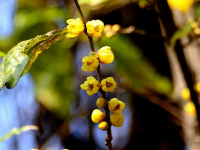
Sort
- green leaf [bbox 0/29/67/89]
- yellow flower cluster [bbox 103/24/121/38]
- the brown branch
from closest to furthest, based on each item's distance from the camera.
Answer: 1. green leaf [bbox 0/29/67/89]
2. the brown branch
3. yellow flower cluster [bbox 103/24/121/38]

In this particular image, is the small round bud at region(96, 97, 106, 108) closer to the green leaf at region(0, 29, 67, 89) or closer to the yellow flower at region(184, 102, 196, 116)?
the green leaf at region(0, 29, 67, 89)

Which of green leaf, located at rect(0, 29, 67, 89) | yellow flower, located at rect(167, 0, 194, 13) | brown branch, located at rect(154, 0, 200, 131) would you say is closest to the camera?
green leaf, located at rect(0, 29, 67, 89)

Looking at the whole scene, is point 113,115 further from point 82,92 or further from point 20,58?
point 82,92

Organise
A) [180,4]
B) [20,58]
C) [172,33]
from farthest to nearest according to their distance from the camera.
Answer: [180,4]
[172,33]
[20,58]

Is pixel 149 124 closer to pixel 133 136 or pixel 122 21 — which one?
pixel 133 136

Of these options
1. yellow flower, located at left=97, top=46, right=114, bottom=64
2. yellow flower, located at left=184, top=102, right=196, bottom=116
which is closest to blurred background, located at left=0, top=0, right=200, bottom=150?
yellow flower, located at left=184, top=102, right=196, bottom=116

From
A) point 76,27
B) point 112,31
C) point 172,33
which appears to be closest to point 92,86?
point 76,27

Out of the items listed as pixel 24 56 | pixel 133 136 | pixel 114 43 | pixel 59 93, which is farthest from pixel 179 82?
pixel 24 56
